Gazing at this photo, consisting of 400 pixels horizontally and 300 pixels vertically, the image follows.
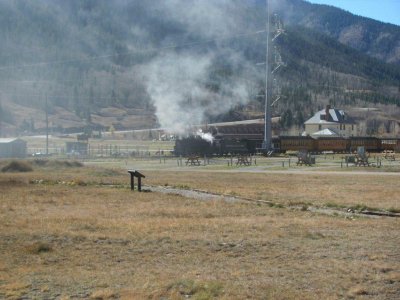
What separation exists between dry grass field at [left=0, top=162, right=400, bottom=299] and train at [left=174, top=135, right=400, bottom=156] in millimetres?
50707

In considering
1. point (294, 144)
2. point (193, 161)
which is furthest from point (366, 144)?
point (193, 161)

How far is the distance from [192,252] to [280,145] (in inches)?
2843

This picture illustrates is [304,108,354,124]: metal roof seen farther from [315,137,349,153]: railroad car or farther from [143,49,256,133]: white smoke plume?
[315,137,349,153]: railroad car

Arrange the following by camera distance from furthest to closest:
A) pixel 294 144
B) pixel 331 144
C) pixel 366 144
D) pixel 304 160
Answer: pixel 366 144 < pixel 331 144 < pixel 294 144 < pixel 304 160

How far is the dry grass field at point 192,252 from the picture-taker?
30.5ft

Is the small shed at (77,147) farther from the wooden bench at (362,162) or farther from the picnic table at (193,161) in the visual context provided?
the wooden bench at (362,162)

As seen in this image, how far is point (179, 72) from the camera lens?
167 meters

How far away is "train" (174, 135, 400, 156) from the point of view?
73062mm

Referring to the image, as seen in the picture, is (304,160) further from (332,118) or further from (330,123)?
(332,118)

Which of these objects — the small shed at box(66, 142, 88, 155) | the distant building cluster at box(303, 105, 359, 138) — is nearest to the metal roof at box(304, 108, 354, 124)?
the distant building cluster at box(303, 105, 359, 138)

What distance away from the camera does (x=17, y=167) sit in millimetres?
46688

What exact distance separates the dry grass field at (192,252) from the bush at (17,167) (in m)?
24.8

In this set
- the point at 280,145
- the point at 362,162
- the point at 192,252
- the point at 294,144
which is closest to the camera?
the point at 192,252

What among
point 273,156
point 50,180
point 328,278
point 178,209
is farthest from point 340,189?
point 273,156
